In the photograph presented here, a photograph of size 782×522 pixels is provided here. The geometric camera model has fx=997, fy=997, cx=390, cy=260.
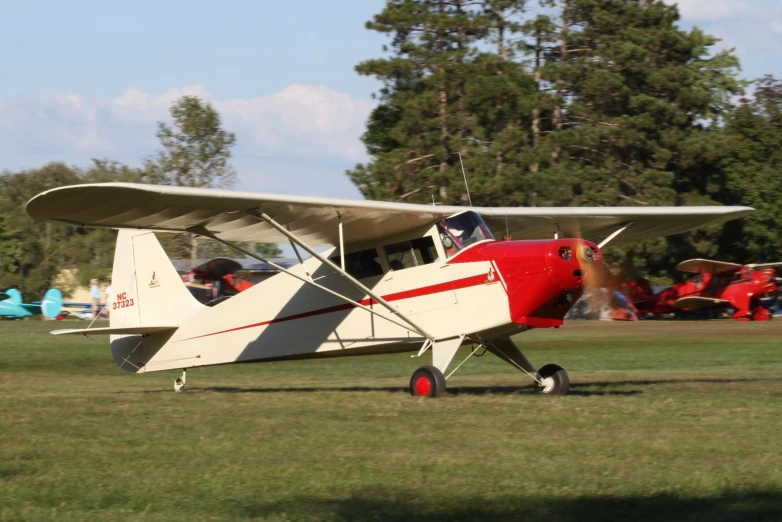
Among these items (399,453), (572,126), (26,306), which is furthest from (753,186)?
(399,453)

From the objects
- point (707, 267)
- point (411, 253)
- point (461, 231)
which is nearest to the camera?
point (461, 231)

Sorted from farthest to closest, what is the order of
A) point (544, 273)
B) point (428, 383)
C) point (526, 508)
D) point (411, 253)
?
point (411, 253) < point (428, 383) < point (544, 273) < point (526, 508)

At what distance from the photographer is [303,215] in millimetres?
11297

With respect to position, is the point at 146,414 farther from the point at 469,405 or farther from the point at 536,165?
the point at 536,165

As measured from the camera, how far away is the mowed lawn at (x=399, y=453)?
5.41 meters

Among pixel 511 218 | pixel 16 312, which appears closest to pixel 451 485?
pixel 511 218

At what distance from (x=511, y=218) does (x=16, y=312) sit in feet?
128

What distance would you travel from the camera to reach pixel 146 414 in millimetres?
9602

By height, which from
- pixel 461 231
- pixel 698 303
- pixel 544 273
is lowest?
pixel 698 303

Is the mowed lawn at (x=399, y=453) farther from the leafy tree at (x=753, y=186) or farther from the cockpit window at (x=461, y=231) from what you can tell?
the leafy tree at (x=753, y=186)

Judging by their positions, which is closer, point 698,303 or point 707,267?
point 707,267

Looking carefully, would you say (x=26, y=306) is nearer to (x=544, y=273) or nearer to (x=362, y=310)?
(x=362, y=310)

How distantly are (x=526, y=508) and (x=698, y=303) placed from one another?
35505 millimetres

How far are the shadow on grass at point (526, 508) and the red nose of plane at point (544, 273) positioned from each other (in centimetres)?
482
